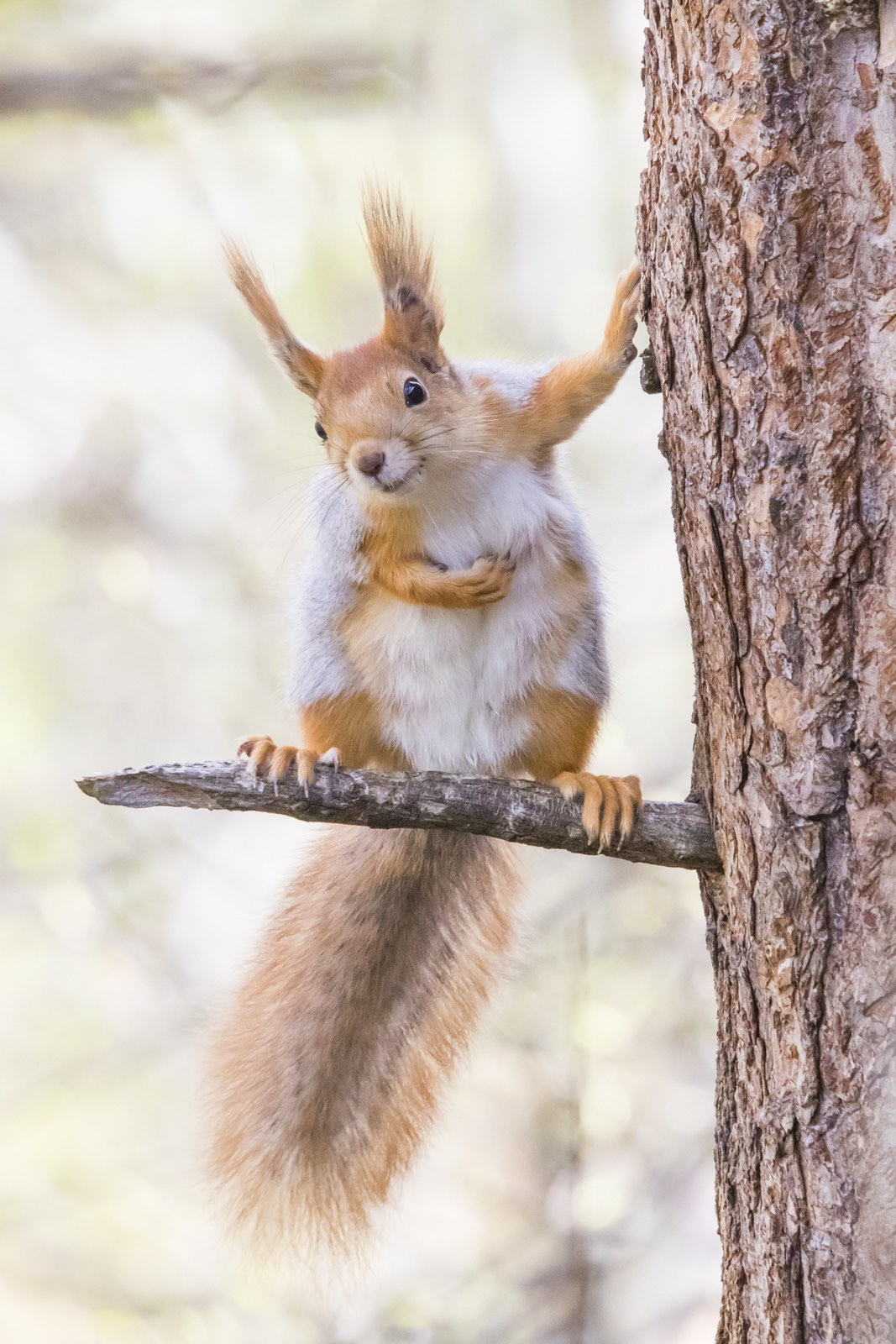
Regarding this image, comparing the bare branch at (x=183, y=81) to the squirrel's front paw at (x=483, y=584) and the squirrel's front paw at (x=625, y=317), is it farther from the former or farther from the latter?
the squirrel's front paw at (x=483, y=584)

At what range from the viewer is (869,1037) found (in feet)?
3.30

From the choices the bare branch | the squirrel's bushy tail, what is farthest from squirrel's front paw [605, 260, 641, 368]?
the bare branch

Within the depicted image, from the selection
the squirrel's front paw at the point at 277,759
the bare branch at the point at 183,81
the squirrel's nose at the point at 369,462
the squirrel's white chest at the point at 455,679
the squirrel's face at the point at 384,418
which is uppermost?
the bare branch at the point at 183,81

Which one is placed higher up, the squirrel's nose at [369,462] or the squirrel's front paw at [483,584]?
the squirrel's nose at [369,462]

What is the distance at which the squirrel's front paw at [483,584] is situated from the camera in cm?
133

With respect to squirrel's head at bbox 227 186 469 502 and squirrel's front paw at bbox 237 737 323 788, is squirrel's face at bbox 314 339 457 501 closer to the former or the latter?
squirrel's head at bbox 227 186 469 502

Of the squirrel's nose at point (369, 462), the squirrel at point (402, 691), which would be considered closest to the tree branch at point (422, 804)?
the squirrel at point (402, 691)

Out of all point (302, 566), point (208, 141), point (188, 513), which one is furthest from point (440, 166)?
point (302, 566)

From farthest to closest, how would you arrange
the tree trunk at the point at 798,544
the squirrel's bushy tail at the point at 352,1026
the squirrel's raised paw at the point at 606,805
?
the squirrel's bushy tail at the point at 352,1026
the squirrel's raised paw at the point at 606,805
the tree trunk at the point at 798,544

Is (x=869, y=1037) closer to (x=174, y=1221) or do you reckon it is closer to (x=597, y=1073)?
(x=597, y=1073)

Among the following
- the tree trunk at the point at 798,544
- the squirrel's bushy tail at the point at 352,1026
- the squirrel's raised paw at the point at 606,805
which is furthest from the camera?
the squirrel's bushy tail at the point at 352,1026

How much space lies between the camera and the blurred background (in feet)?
7.30

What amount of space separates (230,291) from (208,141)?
0.88ft

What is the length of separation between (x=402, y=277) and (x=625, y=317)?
0.84 feet
